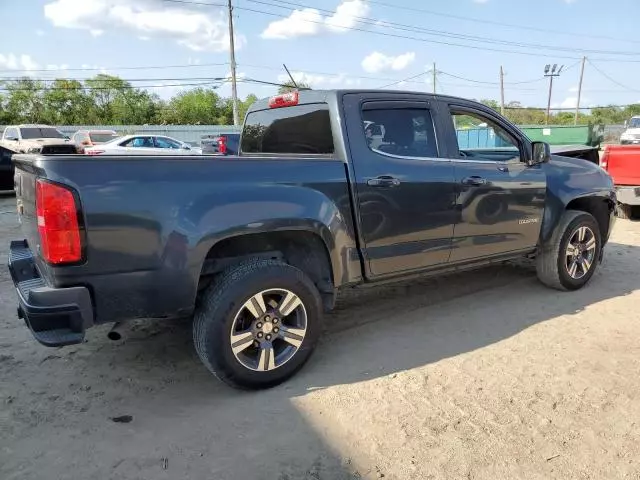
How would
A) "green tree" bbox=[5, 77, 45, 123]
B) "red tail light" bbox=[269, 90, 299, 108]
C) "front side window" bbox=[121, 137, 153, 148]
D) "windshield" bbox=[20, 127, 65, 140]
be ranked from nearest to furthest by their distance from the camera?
"red tail light" bbox=[269, 90, 299, 108], "front side window" bbox=[121, 137, 153, 148], "windshield" bbox=[20, 127, 65, 140], "green tree" bbox=[5, 77, 45, 123]

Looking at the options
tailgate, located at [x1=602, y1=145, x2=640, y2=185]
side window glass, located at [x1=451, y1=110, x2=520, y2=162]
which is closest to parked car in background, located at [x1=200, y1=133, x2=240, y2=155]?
side window glass, located at [x1=451, y1=110, x2=520, y2=162]

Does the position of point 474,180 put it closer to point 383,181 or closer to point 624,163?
point 383,181

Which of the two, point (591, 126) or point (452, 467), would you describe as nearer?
point (452, 467)

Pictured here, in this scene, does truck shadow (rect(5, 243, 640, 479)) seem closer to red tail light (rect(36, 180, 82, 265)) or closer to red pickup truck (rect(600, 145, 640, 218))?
red tail light (rect(36, 180, 82, 265))

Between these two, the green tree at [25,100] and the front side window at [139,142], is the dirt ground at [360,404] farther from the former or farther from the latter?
the green tree at [25,100]

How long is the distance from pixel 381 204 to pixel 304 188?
65 centimetres

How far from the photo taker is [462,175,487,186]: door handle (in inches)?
161

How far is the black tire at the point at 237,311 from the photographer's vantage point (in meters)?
2.97

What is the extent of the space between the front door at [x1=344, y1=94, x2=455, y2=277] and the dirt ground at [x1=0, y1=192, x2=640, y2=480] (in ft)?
2.49

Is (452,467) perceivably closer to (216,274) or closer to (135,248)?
(216,274)

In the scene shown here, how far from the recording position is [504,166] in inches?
174

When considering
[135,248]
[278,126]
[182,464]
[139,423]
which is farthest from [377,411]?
[278,126]

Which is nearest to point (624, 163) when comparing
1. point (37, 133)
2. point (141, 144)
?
point (141, 144)

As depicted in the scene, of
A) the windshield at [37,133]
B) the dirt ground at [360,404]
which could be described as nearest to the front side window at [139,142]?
the windshield at [37,133]
